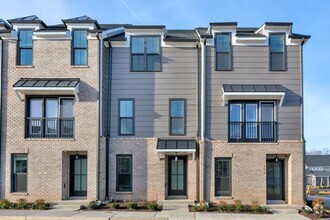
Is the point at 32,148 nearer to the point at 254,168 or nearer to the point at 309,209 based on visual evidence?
the point at 254,168

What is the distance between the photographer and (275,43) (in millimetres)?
16922

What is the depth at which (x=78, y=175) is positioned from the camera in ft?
56.0

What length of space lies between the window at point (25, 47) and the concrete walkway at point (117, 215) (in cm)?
701

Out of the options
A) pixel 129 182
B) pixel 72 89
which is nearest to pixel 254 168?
pixel 129 182

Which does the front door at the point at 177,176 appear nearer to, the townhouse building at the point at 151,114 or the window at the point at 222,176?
the townhouse building at the point at 151,114

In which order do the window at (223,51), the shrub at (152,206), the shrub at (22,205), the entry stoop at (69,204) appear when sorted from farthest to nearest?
the window at (223,51) → the entry stoop at (69,204) → the shrub at (22,205) → the shrub at (152,206)

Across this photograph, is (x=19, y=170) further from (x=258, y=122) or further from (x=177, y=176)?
(x=258, y=122)

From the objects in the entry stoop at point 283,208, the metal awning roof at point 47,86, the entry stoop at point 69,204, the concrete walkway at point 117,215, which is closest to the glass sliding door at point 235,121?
the entry stoop at point 283,208

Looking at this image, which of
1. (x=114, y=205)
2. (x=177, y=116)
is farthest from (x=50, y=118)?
(x=177, y=116)

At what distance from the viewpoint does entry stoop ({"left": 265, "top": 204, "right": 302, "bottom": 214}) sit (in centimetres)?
1518

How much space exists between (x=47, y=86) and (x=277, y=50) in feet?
36.4

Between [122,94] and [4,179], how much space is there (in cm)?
679

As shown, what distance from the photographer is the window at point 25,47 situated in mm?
16656

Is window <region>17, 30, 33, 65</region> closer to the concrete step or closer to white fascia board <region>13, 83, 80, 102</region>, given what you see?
white fascia board <region>13, 83, 80, 102</region>
